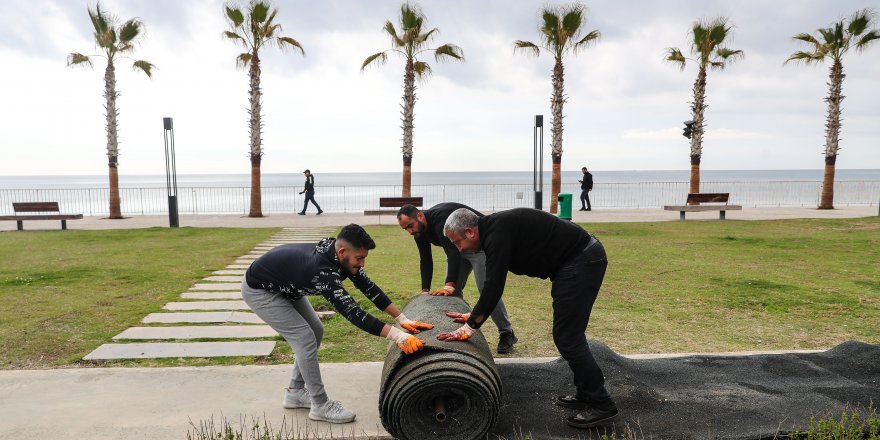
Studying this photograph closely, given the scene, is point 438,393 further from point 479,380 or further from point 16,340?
point 16,340

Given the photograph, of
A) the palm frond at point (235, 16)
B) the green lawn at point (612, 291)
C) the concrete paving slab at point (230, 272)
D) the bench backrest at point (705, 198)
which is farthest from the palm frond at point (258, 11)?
the bench backrest at point (705, 198)

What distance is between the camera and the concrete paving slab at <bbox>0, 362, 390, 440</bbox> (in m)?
4.02

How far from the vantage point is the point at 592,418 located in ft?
13.2

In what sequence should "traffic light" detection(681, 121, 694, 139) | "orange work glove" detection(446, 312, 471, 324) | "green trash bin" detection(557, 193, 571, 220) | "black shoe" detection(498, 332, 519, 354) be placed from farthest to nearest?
"traffic light" detection(681, 121, 694, 139), "green trash bin" detection(557, 193, 571, 220), "black shoe" detection(498, 332, 519, 354), "orange work glove" detection(446, 312, 471, 324)

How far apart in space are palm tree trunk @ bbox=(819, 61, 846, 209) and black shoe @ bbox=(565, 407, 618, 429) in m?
24.9

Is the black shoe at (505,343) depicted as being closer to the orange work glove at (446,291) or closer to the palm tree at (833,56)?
the orange work glove at (446,291)

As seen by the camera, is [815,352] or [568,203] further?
[568,203]

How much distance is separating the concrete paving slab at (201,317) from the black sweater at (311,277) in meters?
3.02

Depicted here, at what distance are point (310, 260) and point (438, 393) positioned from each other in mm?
1254

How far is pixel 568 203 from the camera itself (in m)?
18.2

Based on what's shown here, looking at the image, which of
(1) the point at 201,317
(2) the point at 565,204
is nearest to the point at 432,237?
(1) the point at 201,317

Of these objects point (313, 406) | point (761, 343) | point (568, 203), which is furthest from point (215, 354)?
point (568, 203)

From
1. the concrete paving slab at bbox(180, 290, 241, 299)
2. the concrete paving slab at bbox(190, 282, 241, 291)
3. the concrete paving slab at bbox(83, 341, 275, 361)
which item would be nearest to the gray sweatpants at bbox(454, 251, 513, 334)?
the concrete paving slab at bbox(83, 341, 275, 361)

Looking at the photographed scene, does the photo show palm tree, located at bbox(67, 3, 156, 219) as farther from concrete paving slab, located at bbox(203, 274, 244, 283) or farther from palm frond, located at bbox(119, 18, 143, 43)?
concrete paving slab, located at bbox(203, 274, 244, 283)
